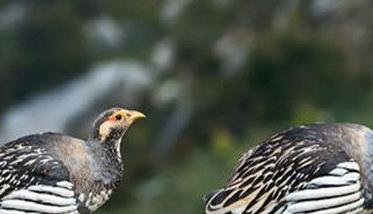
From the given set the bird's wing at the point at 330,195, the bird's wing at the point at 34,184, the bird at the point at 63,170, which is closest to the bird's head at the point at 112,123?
the bird at the point at 63,170

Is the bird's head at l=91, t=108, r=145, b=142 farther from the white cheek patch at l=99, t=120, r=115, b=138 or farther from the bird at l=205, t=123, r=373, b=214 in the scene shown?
the bird at l=205, t=123, r=373, b=214

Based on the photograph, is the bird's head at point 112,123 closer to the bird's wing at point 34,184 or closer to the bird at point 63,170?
the bird at point 63,170

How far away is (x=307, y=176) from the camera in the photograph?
7664 millimetres

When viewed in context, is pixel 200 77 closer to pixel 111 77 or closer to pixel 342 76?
pixel 111 77

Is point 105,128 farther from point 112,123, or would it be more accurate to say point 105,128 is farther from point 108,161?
point 108,161

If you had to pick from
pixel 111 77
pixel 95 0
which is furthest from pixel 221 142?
pixel 95 0

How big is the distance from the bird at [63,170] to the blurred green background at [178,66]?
54.7ft

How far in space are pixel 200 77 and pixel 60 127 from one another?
3.95 meters

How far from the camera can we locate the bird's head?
26.0 feet

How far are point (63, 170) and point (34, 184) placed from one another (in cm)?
15

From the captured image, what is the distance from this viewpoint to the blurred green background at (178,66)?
96.3 ft

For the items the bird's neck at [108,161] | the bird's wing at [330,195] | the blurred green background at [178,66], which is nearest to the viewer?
the bird's wing at [330,195]

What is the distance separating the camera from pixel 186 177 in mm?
19938

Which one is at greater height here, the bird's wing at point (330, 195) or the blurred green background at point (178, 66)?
the blurred green background at point (178, 66)
